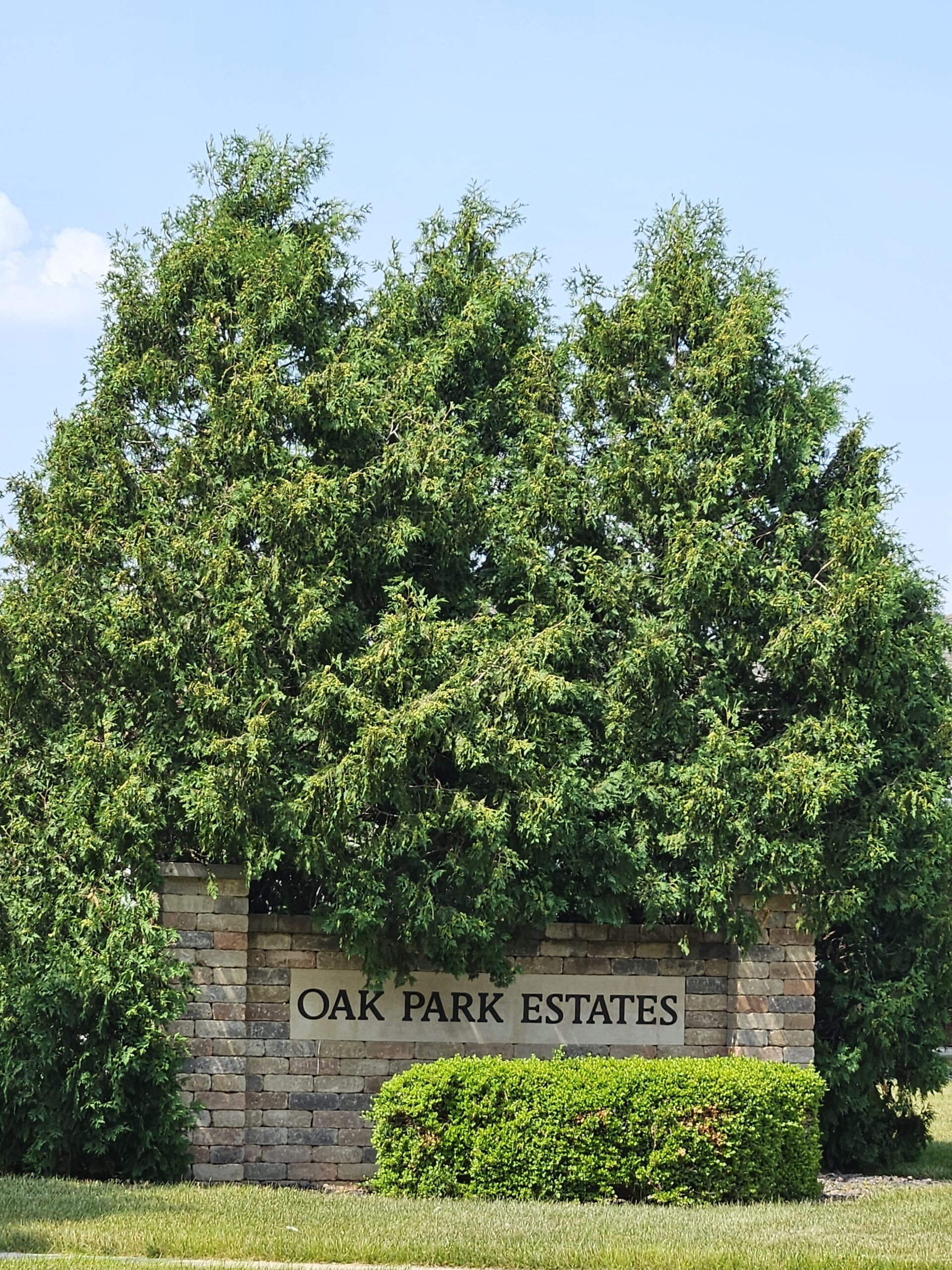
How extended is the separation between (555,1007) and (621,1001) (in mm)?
663

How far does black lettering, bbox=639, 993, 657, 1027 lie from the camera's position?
15.6 meters

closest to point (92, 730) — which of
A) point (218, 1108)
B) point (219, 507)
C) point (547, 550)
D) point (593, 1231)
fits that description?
point (219, 507)

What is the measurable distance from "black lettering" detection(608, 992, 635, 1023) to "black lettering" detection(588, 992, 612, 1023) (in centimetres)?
8

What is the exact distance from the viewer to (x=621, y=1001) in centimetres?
1561

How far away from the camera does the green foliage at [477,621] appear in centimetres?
1459

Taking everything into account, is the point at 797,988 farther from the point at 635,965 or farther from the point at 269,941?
the point at 269,941

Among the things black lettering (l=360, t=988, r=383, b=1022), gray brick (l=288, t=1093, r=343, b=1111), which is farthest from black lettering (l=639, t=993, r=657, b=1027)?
gray brick (l=288, t=1093, r=343, b=1111)

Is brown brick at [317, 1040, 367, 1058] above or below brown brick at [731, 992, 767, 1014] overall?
below

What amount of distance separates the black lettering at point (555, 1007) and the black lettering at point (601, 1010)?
295 millimetres

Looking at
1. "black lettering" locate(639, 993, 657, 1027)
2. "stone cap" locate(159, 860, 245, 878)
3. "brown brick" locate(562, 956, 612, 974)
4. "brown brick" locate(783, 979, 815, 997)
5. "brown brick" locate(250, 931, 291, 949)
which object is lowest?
"black lettering" locate(639, 993, 657, 1027)

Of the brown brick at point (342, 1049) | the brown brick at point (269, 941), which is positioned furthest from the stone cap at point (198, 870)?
the brown brick at point (342, 1049)

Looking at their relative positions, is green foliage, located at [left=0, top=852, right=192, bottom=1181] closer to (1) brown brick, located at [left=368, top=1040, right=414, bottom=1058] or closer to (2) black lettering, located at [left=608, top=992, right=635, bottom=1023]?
(1) brown brick, located at [left=368, top=1040, right=414, bottom=1058]

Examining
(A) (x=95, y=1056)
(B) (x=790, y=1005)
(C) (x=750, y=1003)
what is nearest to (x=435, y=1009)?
(C) (x=750, y=1003)

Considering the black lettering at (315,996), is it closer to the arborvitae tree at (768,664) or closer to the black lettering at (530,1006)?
the black lettering at (530,1006)
